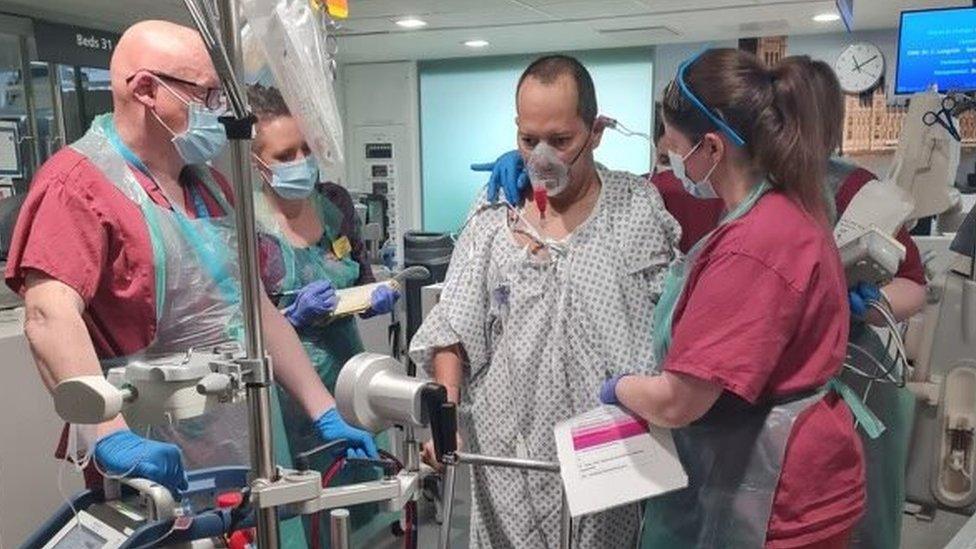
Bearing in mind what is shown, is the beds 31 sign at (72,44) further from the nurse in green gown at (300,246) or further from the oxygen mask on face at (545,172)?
the oxygen mask on face at (545,172)

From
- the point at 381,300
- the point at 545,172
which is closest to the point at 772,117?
the point at 545,172

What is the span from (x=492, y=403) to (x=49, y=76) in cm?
564

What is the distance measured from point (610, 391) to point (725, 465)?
0.21 metres

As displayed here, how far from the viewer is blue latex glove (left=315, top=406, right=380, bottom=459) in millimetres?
1200

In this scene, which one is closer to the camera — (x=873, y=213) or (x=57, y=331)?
(x=57, y=331)

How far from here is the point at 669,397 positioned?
1.17 meters

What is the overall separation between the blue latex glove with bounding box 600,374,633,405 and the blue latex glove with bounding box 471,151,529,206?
41 centimetres

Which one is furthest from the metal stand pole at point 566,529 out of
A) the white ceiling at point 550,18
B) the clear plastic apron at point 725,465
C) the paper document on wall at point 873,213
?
the white ceiling at point 550,18

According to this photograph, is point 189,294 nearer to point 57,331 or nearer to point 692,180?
point 57,331

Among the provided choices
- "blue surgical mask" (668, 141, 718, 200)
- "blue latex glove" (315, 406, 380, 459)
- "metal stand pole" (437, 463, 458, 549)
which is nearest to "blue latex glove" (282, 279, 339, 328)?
"blue latex glove" (315, 406, 380, 459)

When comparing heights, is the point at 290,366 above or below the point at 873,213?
below

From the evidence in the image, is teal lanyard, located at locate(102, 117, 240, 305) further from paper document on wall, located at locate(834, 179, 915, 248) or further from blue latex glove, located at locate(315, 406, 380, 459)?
paper document on wall, located at locate(834, 179, 915, 248)

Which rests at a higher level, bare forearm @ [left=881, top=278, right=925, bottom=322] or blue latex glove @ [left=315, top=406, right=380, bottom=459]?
bare forearm @ [left=881, top=278, right=925, bottom=322]

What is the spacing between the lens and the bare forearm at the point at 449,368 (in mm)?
1461
